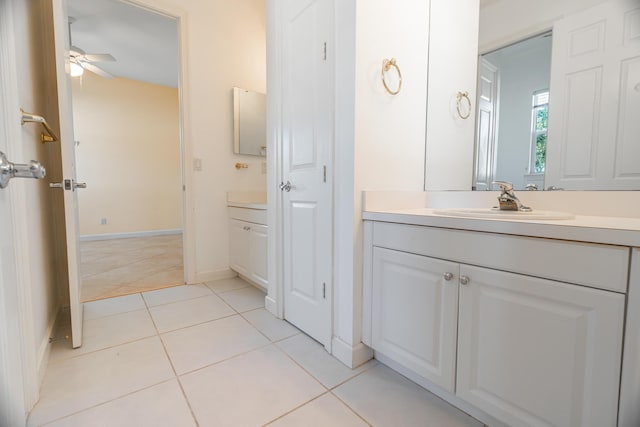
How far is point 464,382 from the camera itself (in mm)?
963

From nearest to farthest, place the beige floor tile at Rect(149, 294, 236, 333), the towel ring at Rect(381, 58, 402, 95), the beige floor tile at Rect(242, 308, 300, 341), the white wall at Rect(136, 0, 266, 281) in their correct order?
the towel ring at Rect(381, 58, 402, 95) < the beige floor tile at Rect(242, 308, 300, 341) < the beige floor tile at Rect(149, 294, 236, 333) < the white wall at Rect(136, 0, 266, 281)

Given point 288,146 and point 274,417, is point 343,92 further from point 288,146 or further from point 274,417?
point 274,417

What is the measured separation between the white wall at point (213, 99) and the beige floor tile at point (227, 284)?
0.10 m

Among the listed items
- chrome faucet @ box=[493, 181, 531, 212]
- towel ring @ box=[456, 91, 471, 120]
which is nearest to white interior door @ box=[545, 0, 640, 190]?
chrome faucet @ box=[493, 181, 531, 212]

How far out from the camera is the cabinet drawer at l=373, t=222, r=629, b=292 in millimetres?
681

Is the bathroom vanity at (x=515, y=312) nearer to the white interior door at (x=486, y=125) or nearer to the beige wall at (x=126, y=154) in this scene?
the white interior door at (x=486, y=125)

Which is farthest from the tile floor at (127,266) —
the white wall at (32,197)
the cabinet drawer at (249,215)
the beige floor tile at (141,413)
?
the beige floor tile at (141,413)

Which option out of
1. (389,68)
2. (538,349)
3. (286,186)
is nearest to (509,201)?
(538,349)

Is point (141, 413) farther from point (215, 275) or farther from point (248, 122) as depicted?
point (248, 122)

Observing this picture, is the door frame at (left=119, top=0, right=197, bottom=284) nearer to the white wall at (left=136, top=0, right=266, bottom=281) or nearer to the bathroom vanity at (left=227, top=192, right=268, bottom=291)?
the white wall at (left=136, top=0, right=266, bottom=281)

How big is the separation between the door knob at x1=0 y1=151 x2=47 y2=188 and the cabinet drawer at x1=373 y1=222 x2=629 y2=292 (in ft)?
3.85

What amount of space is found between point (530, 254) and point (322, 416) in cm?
90

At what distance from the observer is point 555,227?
75 centimetres

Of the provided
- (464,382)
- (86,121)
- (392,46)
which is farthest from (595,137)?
(86,121)
